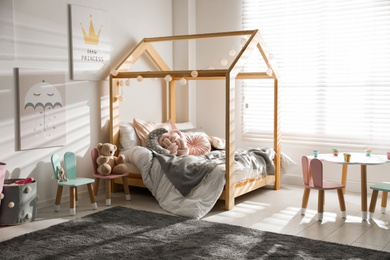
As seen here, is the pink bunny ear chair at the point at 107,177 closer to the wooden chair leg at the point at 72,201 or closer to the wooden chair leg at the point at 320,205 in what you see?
the wooden chair leg at the point at 72,201

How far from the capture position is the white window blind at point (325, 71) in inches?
194

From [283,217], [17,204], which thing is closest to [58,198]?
[17,204]

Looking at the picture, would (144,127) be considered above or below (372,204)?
above

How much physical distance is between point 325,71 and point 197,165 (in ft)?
6.24

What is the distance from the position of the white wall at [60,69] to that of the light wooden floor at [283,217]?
0.42 m

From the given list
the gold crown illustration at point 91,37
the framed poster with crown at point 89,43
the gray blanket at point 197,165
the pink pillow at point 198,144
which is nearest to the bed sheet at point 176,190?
the gray blanket at point 197,165

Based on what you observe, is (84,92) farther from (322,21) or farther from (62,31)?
(322,21)

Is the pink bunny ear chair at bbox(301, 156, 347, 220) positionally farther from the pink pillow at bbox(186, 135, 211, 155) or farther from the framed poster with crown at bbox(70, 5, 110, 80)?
the framed poster with crown at bbox(70, 5, 110, 80)

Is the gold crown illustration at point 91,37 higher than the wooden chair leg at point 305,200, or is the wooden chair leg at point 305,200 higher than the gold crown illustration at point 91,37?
the gold crown illustration at point 91,37

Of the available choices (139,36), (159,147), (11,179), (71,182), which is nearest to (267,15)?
(139,36)

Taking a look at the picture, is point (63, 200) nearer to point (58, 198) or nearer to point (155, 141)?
point (58, 198)

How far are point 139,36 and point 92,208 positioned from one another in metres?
2.15

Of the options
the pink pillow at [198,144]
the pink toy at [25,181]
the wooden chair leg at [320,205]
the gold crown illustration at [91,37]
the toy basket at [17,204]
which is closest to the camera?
the toy basket at [17,204]

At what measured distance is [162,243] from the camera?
3.34 m
